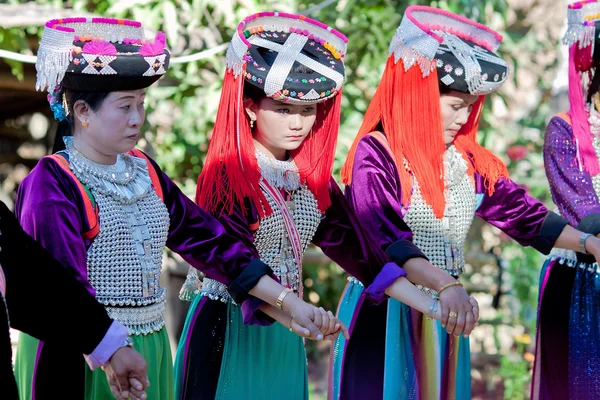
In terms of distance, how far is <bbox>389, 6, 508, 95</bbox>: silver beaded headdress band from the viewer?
3.22 meters

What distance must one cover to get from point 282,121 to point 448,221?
728 mm

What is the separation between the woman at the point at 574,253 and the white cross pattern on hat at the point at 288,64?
108 centimetres

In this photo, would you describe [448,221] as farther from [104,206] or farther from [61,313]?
[61,313]

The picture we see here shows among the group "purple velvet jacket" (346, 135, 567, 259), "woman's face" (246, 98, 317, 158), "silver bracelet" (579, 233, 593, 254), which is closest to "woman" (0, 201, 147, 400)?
"woman's face" (246, 98, 317, 158)

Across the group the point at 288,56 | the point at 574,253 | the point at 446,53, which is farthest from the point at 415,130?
the point at 574,253

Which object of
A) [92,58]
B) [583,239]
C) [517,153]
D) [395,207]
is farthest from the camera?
[517,153]

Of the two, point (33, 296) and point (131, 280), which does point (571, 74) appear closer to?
point (131, 280)

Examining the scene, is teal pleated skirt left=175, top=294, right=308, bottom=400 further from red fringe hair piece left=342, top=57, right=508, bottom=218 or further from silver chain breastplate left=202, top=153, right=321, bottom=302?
red fringe hair piece left=342, top=57, right=508, bottom=218

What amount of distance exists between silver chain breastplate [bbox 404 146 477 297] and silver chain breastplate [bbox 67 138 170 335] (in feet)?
3.14

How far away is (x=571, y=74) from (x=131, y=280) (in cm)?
196

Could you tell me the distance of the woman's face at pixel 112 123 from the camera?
2586 mm

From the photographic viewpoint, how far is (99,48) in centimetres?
256

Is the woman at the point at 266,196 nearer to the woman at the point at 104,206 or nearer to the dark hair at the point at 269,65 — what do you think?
the dark hair at the point at 269,65

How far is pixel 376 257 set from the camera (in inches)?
120
